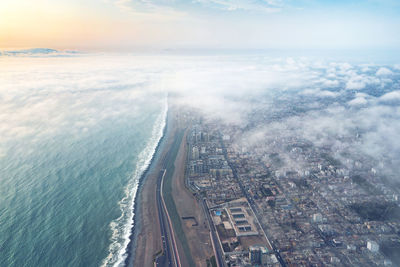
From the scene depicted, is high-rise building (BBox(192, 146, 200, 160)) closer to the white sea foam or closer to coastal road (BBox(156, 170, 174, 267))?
the white sea foam

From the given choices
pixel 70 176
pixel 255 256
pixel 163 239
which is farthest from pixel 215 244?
pixel 70 176

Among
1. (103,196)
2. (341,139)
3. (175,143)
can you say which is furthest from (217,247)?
(341,139)

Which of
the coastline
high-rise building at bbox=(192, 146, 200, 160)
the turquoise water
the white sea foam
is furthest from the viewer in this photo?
high-rise building at bbox=(192, 146, 200, 160)

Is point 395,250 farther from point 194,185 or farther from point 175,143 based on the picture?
point 175,143

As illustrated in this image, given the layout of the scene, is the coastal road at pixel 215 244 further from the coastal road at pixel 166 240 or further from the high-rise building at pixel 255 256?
the coastal road at pixel 166 240

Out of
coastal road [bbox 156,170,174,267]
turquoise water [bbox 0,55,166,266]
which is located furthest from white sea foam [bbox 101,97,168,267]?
coastal road [bbox 156,170,174,267]

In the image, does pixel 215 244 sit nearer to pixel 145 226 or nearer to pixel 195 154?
pixel 145 226

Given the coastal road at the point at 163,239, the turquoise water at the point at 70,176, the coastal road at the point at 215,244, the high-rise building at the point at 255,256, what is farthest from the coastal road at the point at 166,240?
the high-rise building at the point at 255,256
